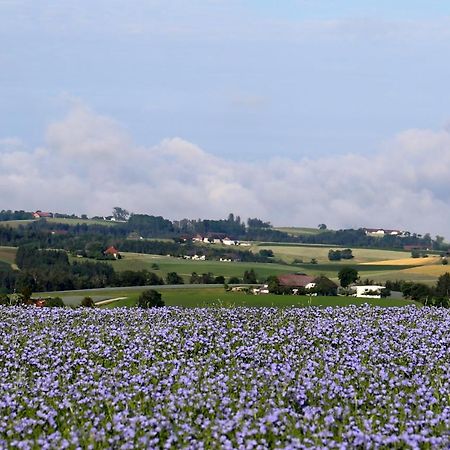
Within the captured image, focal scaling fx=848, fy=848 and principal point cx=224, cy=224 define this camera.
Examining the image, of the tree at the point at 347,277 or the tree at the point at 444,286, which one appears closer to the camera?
the tree at the point at 444,286

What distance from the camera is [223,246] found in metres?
175

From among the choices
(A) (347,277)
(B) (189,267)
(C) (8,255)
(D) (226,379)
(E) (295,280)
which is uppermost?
(D) (226,379)

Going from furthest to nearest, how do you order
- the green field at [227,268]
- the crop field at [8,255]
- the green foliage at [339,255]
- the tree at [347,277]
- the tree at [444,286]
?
the green foliage at [339,255]
the crop field at [8,255]
the green field at [227,268]
the tree at [347,277]
the tree at [444,286]

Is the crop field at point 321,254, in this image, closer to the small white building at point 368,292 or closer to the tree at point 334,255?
the tree at point 334,255

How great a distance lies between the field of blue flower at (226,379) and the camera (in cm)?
910

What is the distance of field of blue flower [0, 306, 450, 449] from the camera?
910 cm

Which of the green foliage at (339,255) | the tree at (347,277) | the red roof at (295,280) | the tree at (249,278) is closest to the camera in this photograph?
the red roof at (295,280)

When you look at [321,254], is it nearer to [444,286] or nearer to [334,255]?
[334,255]

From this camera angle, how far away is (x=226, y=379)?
11133mm

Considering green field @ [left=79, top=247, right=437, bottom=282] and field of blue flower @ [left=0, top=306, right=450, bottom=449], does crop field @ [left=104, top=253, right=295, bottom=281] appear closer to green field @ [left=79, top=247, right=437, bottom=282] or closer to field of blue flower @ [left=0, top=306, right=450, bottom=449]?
green field @ [left=79, top=247, right=437, bottom=282]

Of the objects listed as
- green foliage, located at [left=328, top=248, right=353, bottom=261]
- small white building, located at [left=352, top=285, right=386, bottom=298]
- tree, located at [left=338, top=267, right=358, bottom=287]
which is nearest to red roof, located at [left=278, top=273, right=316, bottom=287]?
tree, located at [left=338, top=267, right=358, bottom=287]

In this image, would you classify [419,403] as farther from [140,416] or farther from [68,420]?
[68,420]

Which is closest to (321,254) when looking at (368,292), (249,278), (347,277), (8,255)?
A: (8,255)

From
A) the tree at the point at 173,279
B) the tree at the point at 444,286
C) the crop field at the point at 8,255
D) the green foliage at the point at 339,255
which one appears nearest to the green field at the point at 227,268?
the tree at the point at 173,279
